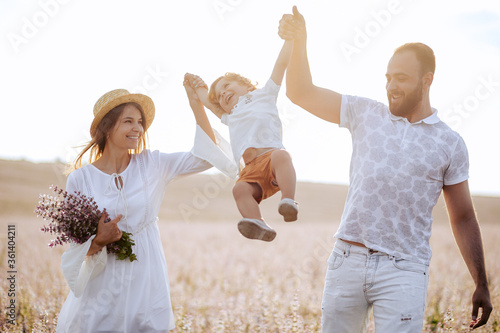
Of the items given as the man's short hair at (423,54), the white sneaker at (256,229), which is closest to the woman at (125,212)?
the white sneaker at (256,229)

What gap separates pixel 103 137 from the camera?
395 cm

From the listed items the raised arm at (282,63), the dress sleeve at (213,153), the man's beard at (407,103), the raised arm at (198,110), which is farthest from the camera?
the raised arm at (198,110)

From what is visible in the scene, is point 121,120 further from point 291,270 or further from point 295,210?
point 291,270

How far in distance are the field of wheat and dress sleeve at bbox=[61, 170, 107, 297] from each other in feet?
4.41

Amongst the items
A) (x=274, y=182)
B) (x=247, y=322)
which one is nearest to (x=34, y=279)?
(x=247, y=322)

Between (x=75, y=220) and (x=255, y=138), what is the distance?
4.39ft

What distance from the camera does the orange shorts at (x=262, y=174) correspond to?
3453 millimetres

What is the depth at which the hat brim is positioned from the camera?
152 inches

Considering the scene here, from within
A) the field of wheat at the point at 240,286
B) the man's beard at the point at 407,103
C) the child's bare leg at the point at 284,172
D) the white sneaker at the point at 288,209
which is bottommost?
the field of wheat at the point at 240,286

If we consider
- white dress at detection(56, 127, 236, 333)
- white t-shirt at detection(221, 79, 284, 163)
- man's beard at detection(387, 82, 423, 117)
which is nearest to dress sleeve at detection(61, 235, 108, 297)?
white dress at detection(56, 127, 236, 333)

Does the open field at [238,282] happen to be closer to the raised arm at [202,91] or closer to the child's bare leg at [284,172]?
the raised arm at [202,91]

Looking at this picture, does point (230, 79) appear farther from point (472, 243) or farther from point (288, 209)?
point (472, 243)

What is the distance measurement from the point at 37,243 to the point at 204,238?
4.52 m

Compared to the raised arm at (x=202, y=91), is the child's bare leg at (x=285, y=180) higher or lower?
lower
